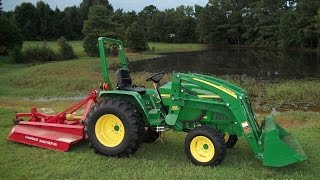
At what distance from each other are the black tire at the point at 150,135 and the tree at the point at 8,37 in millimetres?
43124

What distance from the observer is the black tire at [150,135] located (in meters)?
9.10

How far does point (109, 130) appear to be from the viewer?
27.1 ft

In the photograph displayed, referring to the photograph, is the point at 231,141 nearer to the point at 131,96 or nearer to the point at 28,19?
the point at 131,96

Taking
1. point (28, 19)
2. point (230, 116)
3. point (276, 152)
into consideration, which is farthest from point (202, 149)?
point (28, 19)

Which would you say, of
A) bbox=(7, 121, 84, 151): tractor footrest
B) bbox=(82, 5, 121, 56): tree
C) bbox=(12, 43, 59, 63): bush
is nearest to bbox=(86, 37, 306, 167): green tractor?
bbox=(7, 121, 84, 151): tractor footrest

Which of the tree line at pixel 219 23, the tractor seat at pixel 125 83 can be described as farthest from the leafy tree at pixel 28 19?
the tractor seat at pixel 125 83

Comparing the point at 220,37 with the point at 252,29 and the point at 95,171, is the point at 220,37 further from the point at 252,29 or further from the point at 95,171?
the point at 95,171

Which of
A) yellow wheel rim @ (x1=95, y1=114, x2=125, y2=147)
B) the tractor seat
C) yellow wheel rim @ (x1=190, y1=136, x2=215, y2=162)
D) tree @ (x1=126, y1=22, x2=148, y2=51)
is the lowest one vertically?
yellow wheel rim @ (x1=190, y1=136, x2=215, y2=162)

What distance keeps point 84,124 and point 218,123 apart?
3.01m

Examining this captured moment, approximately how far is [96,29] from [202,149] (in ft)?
173

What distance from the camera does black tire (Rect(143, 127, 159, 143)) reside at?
9.10 metres

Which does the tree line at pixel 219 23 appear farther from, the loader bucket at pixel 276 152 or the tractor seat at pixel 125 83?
Answer: the loader bucket at pixel 276 152

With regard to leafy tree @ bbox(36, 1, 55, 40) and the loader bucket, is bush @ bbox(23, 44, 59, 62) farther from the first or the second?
the loader bucket

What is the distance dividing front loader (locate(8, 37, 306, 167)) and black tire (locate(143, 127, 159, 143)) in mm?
725
